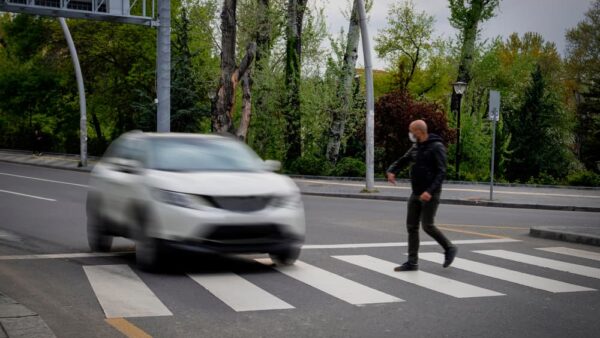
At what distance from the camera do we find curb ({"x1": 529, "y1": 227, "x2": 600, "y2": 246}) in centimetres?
1257

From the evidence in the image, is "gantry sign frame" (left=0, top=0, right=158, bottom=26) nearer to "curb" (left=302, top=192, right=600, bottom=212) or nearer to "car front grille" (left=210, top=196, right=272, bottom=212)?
"curb" (left=302, top=192, right=600, bottom=212)

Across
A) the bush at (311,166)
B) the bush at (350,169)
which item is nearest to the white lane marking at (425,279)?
the bush at (350,169)

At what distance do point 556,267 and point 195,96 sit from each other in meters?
32.8

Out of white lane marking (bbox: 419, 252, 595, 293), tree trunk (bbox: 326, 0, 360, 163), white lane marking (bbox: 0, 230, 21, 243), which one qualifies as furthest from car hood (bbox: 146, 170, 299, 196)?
tree trunk (bbox: 326, 0, 360, 163)

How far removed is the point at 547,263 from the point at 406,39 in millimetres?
46847

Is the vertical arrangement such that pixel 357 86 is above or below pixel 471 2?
below

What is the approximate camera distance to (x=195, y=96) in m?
41.2

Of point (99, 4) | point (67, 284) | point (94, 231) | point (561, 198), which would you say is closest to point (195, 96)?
point (99, 4)

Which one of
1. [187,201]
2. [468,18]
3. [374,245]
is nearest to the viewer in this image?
[187,201]

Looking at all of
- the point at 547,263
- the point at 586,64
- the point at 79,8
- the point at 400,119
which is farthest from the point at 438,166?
the point at 586,64

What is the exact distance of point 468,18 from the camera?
3975cm

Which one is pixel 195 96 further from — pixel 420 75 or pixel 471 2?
pixel 420 75

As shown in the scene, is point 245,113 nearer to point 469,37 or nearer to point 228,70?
point 228,70

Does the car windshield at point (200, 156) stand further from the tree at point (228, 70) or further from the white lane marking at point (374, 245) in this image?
the tree at point (228, 70)
